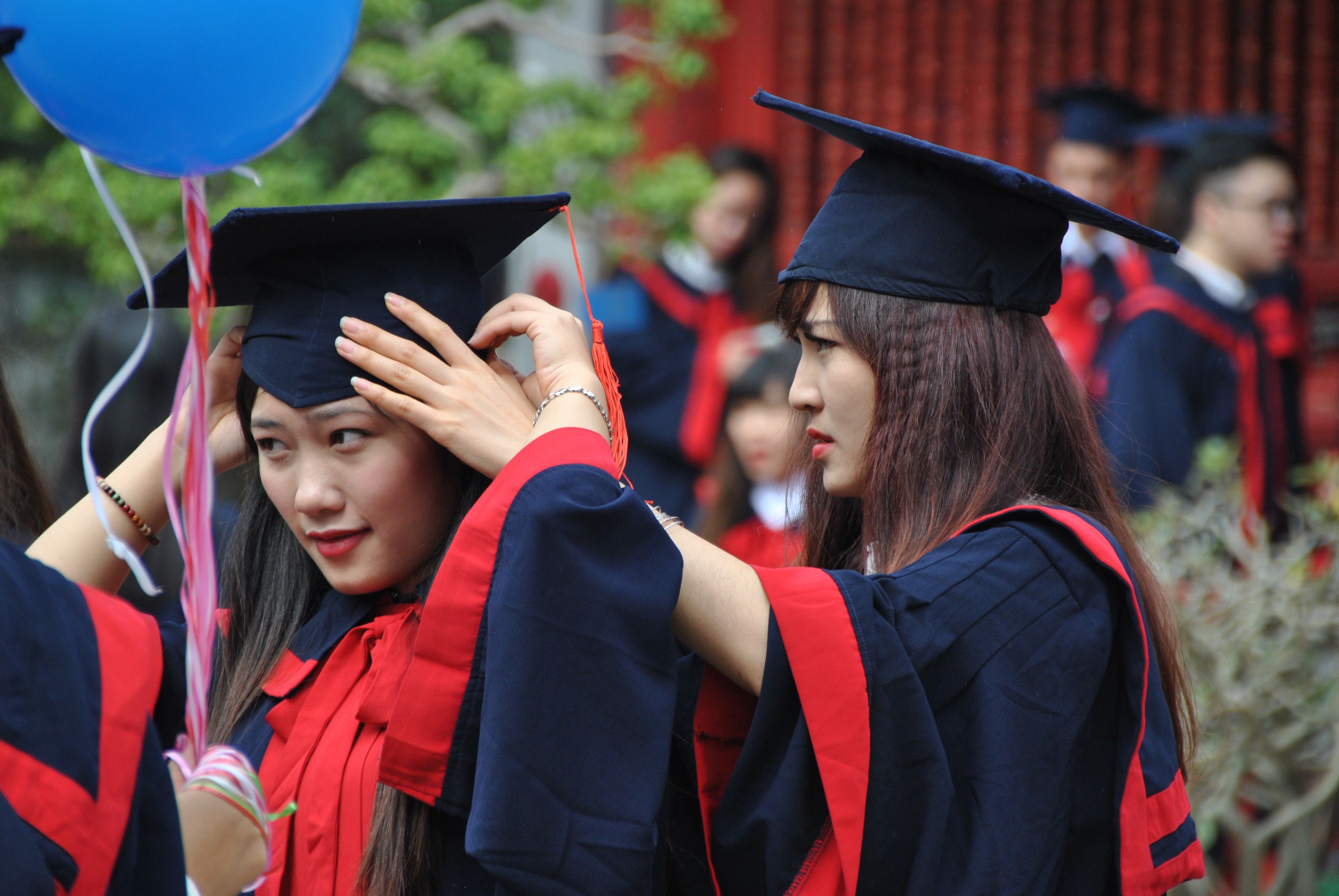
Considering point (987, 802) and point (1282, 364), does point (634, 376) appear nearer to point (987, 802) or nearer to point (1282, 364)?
point (1282, 364)

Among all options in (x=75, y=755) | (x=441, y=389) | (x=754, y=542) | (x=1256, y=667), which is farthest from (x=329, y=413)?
(x=1256, y=667)

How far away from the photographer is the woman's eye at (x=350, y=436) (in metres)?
1.76

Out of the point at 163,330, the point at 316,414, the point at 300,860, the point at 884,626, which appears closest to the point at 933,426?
the point at 884,626

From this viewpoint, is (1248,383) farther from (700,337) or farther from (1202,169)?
(700,337)

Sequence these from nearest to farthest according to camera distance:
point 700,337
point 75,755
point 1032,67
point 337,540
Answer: point 75,755, point 337,540, point 700,337, point 1032,67

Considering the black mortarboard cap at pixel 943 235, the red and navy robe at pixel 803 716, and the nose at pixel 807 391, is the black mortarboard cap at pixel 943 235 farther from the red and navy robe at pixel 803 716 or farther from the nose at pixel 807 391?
the red and navy robe at pixel 803 716

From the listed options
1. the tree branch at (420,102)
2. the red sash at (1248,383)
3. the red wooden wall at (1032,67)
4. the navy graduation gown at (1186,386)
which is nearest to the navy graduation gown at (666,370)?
the tree branch at (420,102)

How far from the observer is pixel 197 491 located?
141 cm

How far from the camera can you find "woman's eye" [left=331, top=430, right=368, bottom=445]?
1.76 metres

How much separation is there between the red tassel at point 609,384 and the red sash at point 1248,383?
2.96m

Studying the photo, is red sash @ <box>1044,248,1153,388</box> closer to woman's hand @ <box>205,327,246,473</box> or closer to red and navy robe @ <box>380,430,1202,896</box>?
red and navy robe @ <box>380,430,1202,896</box>

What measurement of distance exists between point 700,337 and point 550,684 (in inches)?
152

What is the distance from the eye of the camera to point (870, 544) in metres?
1.89

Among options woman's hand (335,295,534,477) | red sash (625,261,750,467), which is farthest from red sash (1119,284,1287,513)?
woman's hand (335,295,534,477)
